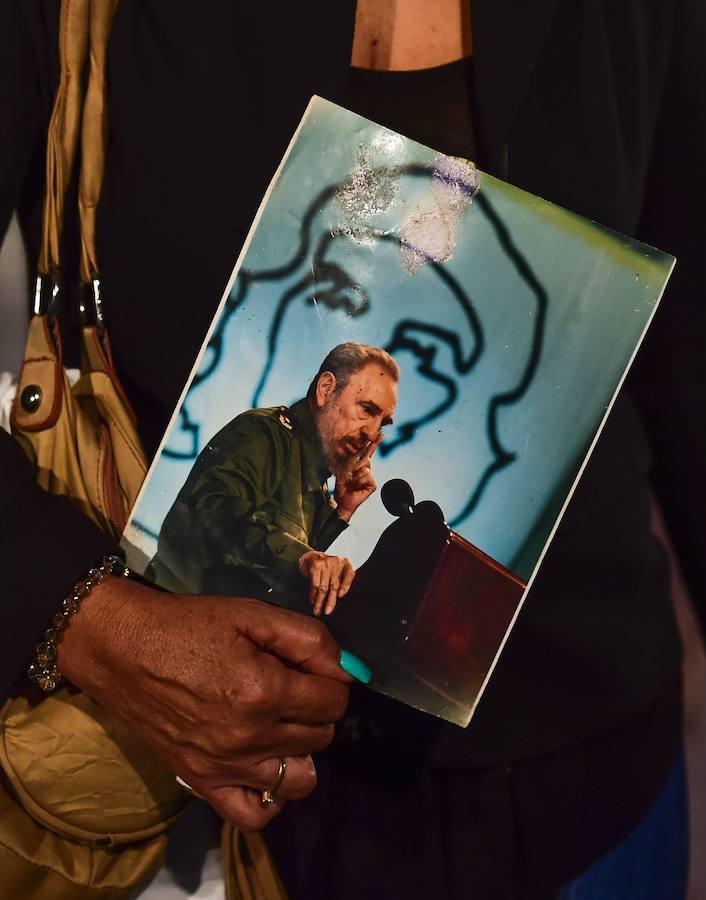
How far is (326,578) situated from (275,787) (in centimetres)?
15

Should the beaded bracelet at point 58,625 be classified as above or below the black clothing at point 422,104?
below

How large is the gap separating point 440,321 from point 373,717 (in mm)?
324

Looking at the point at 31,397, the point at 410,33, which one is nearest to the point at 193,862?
the point at 31,397

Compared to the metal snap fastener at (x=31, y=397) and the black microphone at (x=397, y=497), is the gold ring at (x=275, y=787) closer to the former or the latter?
the black microphone at (x=397, y=497)

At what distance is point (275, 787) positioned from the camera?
0.64m

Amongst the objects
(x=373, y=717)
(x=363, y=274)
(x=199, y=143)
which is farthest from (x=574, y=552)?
(x=199, y=143)

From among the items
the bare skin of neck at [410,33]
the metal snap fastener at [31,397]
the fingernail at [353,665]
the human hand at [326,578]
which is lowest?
the fingernail at [353,665]

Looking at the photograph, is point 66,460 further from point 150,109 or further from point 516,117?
point 516,117

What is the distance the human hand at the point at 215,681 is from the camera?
59 cm

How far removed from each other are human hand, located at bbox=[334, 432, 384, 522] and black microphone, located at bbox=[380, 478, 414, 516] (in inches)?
0.6

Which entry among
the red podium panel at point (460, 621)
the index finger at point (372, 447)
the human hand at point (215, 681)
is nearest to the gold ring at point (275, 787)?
the human hand at point (215, 681)

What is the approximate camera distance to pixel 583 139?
736 mm

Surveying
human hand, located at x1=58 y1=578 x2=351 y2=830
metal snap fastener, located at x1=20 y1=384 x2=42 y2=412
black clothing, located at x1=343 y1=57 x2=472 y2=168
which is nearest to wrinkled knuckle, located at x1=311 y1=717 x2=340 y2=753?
human hand, located at x1=58 y1=578 x2=351 y2=830

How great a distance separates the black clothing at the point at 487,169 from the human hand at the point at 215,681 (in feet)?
0.15
